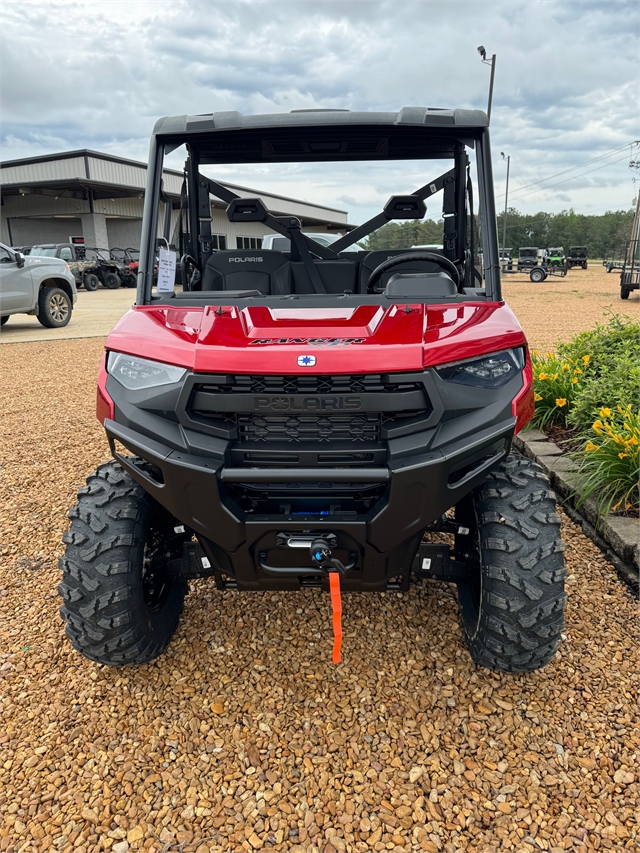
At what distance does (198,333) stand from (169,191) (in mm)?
1226

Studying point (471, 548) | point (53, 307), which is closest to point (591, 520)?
point (471, 548)

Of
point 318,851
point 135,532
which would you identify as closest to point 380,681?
point 318,851

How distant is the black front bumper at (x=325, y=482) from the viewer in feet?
5.94

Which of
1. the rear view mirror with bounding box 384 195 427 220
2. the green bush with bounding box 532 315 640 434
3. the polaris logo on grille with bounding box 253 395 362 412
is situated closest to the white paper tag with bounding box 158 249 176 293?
the polaris logo on grille with bounding box 253 395 362 412

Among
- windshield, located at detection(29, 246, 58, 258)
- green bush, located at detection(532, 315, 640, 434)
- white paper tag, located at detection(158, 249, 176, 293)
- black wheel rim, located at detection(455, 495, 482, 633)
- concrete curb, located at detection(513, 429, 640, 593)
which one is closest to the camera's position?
black wheel rim, located at detection(455, 495, 482, 633)

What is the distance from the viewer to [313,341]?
1.88 metres

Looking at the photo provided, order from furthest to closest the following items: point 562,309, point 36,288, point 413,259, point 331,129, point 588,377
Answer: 1. point 562,309
2. point 36,288
3. point 588,377
4. point 413,259
5. point 331,129

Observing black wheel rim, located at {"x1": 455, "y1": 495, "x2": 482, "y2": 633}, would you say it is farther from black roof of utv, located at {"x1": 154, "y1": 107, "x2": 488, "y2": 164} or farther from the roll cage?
black roof of utv, located at {"x1": 154, "y1": 107, "x2": 488, "y2": 164}

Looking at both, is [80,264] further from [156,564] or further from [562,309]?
[156,564]

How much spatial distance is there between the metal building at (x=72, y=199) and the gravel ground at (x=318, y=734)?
28.7 metres

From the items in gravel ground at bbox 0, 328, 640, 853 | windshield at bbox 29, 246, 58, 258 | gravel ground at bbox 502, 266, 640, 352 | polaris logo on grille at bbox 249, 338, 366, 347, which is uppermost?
windshield at bbox 29, 246, 58, 258

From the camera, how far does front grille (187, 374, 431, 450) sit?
185cm

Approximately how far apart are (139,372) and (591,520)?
2.54m

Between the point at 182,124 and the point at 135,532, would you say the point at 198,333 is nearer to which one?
the point at 135,532
